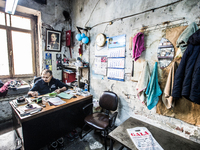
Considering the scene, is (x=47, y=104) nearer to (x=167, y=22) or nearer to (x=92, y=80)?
(x=92, y=80)

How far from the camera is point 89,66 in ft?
10.5

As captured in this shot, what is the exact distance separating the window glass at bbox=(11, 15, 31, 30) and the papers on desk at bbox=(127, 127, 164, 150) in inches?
162

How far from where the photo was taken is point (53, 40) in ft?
11.5

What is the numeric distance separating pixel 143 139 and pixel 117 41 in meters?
1.96

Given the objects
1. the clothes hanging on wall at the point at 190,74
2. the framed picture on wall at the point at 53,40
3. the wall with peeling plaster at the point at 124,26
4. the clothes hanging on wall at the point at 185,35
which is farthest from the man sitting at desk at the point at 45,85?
the clothes hanging on wall at the point at 185,35

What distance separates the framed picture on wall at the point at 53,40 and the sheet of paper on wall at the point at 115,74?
2.17 m

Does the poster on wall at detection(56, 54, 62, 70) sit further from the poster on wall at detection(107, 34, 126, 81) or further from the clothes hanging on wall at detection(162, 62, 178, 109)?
the clothes hanging on wall at detection(162, 62, 178, 109)

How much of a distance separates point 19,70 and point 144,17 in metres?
3.82

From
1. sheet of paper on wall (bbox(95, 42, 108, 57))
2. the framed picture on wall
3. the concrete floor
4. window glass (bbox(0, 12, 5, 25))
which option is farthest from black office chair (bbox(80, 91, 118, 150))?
window glass (bbox(0, 12, 5, 25))

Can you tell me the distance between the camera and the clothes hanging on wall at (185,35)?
4.73ft

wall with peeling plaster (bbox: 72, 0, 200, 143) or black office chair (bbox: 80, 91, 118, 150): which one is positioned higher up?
wall with peeling plaster (bbox: 72, 0, 200, 143)

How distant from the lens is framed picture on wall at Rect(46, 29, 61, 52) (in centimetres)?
340

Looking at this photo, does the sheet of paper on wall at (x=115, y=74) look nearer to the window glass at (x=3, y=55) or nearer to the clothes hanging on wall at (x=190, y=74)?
the clothes hanging on wall at (x=190, y=74)

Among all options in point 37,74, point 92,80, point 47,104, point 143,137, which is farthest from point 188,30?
point 37,74
